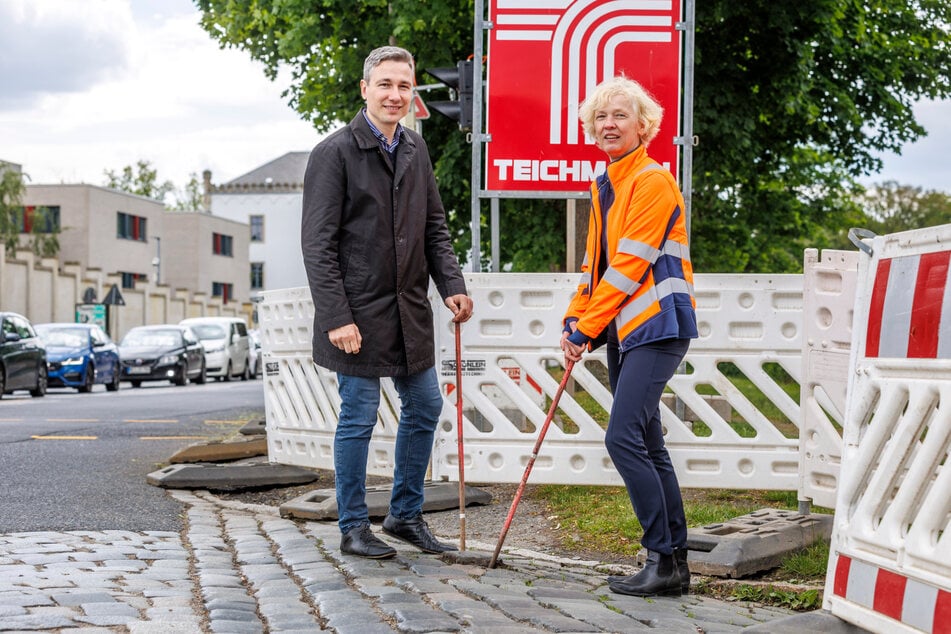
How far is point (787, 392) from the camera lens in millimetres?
6867

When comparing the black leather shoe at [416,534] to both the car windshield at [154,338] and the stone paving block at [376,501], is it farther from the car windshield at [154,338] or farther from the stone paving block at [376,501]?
the car windshield at [154,338]

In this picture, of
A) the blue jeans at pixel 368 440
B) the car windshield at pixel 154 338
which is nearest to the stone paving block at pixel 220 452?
the blue jeans at pixel 368 440

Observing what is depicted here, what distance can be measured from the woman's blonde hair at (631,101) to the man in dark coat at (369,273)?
2.92ft

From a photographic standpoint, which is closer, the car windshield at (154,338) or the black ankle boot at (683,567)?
the black ankle boot at (683,567)

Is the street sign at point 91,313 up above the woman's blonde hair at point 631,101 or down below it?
below

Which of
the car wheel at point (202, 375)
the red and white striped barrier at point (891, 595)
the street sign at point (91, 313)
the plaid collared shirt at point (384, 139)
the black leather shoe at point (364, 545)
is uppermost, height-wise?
the plaid collared shirt at point (384, 139)

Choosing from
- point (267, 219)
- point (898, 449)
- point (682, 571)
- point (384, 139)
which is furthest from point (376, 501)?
point (267, 219)

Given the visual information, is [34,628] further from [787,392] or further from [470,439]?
[787,392]

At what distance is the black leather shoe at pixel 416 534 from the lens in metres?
5.68

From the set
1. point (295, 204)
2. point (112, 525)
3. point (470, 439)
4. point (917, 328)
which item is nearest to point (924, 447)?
point (917, 328)

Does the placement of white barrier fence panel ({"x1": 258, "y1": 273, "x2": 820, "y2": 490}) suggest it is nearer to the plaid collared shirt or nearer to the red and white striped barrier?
the plaid collared shirt

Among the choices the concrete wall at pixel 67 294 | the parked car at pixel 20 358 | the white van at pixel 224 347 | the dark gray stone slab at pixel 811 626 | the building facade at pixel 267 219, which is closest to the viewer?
the dark gray stone slab at pixel 811 626

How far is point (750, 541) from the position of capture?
5.59m

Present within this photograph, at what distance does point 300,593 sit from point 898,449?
2150 mm
